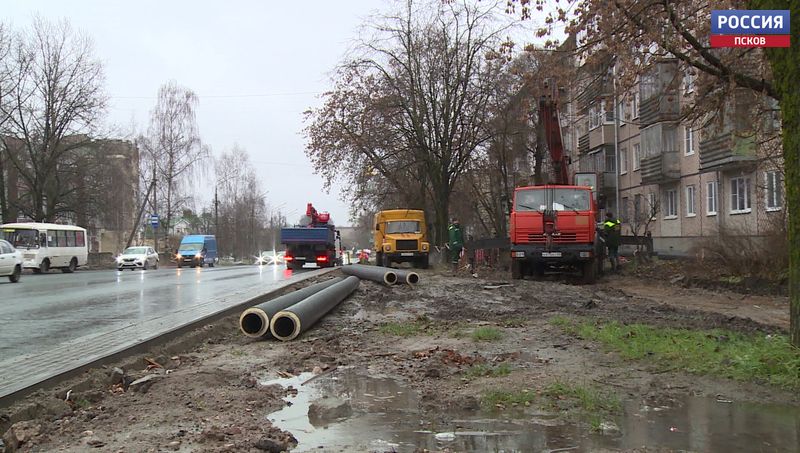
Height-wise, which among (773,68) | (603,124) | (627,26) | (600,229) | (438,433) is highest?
(603,124)

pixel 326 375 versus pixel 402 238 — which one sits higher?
pixel 402 238

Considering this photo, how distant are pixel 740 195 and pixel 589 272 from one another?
11480mm

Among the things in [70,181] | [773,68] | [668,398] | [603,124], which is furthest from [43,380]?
[70,181]

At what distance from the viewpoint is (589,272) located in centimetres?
1823

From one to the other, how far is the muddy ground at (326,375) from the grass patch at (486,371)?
3.0 inches

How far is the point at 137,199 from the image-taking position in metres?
55.9

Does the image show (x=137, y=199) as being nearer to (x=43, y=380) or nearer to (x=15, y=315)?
(x=15, y=315)

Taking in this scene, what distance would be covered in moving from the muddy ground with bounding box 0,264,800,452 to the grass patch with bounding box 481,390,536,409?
107 millimetres

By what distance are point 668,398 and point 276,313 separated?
5109 millimetres

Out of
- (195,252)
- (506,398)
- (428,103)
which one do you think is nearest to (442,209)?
(428,103)

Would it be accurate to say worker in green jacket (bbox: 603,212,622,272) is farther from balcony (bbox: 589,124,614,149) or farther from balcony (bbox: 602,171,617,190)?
balcony (bbox: 589,124,614,149)

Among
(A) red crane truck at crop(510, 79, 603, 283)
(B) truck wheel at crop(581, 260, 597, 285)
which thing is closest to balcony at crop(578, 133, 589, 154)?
(A) red crane truck at crop(510, 79, 603, 283)

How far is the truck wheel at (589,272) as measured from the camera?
18138 mm

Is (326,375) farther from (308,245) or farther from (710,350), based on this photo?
(308,245)
